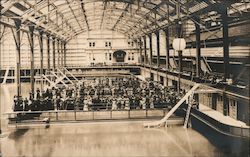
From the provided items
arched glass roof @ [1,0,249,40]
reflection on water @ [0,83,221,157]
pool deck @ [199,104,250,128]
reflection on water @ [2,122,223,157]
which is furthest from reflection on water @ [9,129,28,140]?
pool deck @ [199,104,250,128]

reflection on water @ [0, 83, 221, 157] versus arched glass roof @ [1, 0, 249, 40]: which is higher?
arched glass roof @ [1, 0, 249, 40]

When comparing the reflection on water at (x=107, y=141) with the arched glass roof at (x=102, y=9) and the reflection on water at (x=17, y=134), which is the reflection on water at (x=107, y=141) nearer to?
the reflection on water at (x=17, y=134)

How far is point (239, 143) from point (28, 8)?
1637 centimetres

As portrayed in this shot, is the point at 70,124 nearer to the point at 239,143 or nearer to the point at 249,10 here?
the point at 239,143

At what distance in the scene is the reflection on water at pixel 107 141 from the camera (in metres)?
14.9

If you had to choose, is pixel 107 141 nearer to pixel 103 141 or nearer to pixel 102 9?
pixel 103 141

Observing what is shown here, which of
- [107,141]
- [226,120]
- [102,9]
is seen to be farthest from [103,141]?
[102,9]

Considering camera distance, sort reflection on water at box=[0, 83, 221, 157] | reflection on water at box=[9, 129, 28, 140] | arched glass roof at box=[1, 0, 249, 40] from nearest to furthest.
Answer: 1. reflection on water at box=[0, 83, 221, 157]
2. reflection on water at box=[9, 129, 28, 140]
3. arched glass roof at box=[1, 0, 249, 40]

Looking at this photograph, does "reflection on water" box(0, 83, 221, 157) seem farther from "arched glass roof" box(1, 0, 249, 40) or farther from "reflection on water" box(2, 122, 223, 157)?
"arched glass roof" box(1, 0, 249, 40)

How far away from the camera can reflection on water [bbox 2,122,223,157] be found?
14.9 metres

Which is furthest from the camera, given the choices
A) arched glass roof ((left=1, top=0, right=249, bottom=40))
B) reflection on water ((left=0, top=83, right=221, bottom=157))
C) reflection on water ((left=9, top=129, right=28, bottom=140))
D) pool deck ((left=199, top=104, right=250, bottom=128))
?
arched glass roof ((left=1, top=0, right=249, bottom=40))

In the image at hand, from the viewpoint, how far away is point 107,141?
55.8 ft

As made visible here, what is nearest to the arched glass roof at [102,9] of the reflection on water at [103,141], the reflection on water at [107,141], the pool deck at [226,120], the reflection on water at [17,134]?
the pool deck at [226,120]

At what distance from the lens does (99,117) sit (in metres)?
22.0
